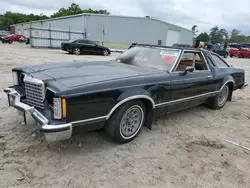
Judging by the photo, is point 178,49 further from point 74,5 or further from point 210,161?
point 74,5

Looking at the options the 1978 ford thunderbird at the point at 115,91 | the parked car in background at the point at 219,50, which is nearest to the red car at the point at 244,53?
the parked car in background at the point at 219,50

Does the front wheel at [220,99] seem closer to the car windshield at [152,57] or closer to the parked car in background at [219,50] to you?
the car windshield at [152,57]

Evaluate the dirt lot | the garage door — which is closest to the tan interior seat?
the dirt lot

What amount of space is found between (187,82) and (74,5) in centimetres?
5695

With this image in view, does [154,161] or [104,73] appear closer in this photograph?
[154,161]

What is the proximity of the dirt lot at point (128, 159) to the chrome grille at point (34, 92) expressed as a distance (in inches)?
24.5

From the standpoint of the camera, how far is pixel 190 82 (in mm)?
4078

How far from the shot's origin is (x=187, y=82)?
4004 mm

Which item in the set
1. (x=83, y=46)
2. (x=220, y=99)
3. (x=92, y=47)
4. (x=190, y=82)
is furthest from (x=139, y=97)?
(x=92, y=47)

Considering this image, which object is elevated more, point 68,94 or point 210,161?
point 68,94

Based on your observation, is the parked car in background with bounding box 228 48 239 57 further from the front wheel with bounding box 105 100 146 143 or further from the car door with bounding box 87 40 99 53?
the front wheel with bounding box 105 100 146 143

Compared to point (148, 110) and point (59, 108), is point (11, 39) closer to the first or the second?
point (148, 110)

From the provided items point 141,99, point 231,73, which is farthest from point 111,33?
point 141,99

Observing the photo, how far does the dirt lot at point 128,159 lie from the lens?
251 centimetres
